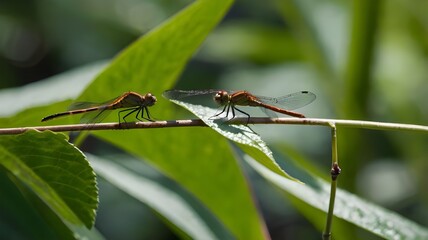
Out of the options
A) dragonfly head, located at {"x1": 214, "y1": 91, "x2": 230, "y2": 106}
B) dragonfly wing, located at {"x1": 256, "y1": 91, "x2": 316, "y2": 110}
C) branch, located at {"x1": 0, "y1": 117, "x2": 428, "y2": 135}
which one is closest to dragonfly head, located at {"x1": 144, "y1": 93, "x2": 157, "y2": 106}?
dragonfly head, located at {"x1": 214, "y1": 91, "x2": 230, "y2": 106}

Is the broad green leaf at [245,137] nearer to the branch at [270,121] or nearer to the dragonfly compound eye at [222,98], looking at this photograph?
the branch at [270,121]

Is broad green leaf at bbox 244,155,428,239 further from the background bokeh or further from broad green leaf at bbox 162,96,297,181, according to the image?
the background bokeh

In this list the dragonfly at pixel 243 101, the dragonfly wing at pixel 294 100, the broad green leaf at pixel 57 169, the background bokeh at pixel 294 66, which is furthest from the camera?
the background bokeh at pixel 294 66

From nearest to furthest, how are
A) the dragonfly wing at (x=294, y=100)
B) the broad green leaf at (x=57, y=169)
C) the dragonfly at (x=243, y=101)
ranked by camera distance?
1. the broad green leaf at (x=57, y=169)
2. the dragonfly at (x=243, y=101)
3. the dragonfly wing at (x=294, y=100)


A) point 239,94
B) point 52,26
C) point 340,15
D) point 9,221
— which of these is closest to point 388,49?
point 340,15

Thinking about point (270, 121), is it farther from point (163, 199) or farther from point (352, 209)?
point (163, 199)

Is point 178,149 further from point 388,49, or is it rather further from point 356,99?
point 388,49

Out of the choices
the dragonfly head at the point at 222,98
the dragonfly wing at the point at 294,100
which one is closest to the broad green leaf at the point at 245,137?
the dragonfly head at the point at 222,98
